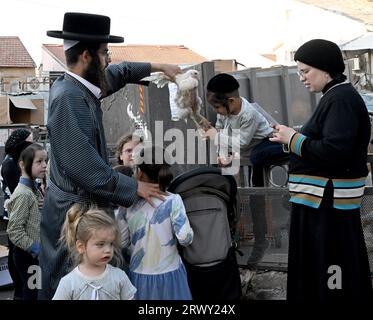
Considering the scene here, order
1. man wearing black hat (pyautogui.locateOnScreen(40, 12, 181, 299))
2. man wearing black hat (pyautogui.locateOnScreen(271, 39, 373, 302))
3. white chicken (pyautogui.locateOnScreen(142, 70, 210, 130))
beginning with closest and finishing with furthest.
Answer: man wearing black hat (pyautogui.locateOnScreen(40, 12, 181, 299))
man wearing black hat (pyautogui.locateOnScreen(271, 39, 373, 302))
white chicken (pyautogui.locateOnScreen(142, 70, 210, 130))

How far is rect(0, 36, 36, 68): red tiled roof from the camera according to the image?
39.5 metres

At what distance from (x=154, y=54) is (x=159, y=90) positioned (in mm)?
38158

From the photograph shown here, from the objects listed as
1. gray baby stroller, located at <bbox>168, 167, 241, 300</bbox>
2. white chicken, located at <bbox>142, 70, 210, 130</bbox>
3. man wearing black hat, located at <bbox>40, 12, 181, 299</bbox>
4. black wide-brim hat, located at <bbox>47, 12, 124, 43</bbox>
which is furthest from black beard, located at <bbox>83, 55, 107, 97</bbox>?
gray baby stroller, located at <bbox>168, 167, 241, 300</bbox>

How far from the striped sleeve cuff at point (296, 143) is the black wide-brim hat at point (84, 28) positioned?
1.14m

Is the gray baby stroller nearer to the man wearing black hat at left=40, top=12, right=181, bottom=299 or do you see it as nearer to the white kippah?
the man wearing black hat at left=40, top=12, right=181, bottom=299

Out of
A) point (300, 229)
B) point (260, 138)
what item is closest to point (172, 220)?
point (300, 229)

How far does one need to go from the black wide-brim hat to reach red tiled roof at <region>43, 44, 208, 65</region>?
36.5m

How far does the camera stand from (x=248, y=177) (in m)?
4.87

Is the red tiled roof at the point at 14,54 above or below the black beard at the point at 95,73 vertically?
above

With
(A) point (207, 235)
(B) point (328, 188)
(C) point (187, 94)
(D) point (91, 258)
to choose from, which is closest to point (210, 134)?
(C) point (187, 94)

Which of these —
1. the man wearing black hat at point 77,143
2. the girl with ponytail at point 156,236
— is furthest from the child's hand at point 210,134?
the man wearing black hat at point 77,143

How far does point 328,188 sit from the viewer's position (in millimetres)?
3305

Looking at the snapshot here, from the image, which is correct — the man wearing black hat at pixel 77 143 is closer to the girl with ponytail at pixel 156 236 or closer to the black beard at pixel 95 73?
the black beard at pixel 95 73

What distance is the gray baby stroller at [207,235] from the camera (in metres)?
3.83
